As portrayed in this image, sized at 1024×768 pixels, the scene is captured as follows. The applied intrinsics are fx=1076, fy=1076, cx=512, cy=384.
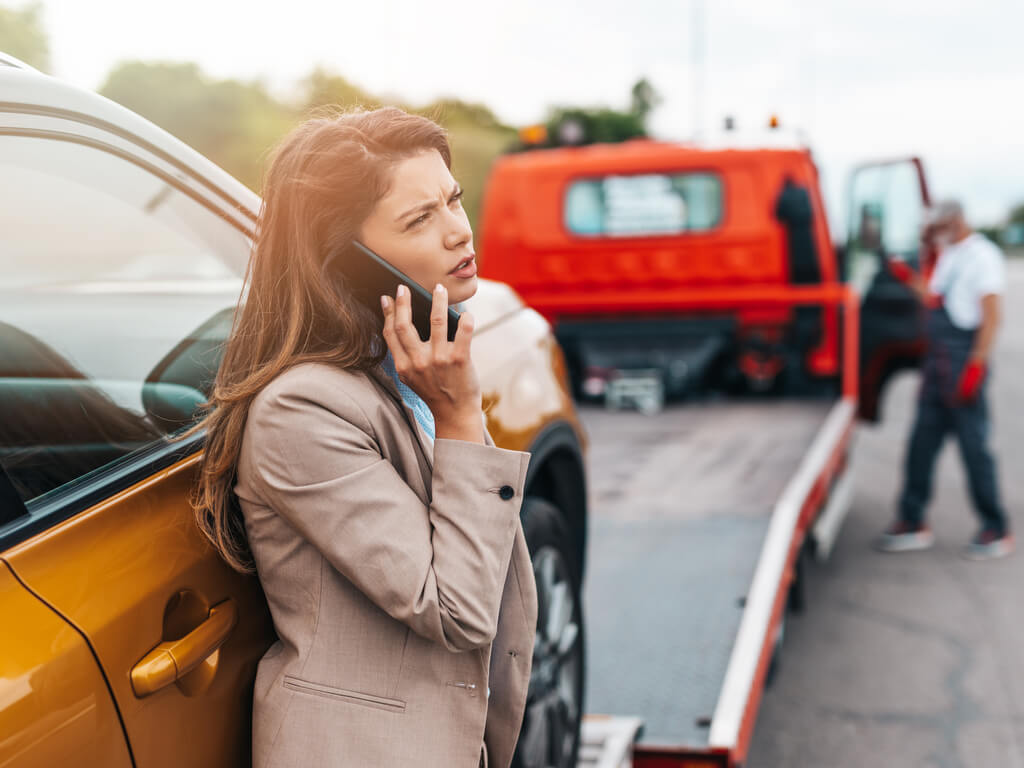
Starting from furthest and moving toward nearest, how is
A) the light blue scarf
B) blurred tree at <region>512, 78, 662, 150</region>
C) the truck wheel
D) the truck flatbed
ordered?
1. blurred tree at <region>512, 78, 662, 150</region>
2. the truck flatbed
3. the truck wheel
4. the light blue scarf

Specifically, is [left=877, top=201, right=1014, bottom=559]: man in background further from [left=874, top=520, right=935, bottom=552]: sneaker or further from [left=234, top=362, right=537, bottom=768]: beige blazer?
[left=234, top=362, right=537, bottom=768]: beige blazer

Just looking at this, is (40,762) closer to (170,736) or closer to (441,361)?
(170,736)

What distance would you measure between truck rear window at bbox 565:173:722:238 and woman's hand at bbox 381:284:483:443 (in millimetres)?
6320

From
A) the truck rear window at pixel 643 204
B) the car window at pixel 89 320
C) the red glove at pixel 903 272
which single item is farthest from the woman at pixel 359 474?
the truck rear window at pixel 643 204

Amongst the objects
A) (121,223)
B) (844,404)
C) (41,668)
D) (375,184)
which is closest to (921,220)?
(844,404)

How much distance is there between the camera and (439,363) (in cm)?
150

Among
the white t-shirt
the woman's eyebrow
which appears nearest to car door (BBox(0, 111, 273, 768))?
the woman's eyebrow

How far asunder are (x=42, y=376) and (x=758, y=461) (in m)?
4.38

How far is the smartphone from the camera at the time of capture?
1.54 m

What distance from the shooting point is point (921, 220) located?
23.5 ft

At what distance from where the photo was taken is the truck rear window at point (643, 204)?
7.60 m

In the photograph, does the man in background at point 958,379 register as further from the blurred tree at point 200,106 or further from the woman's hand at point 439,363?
the blurred tree at point 200,106

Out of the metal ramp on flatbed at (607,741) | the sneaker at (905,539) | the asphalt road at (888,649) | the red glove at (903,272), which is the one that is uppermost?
the red glove at (903,272)

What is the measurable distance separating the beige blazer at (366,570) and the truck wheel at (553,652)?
80 centimetres
